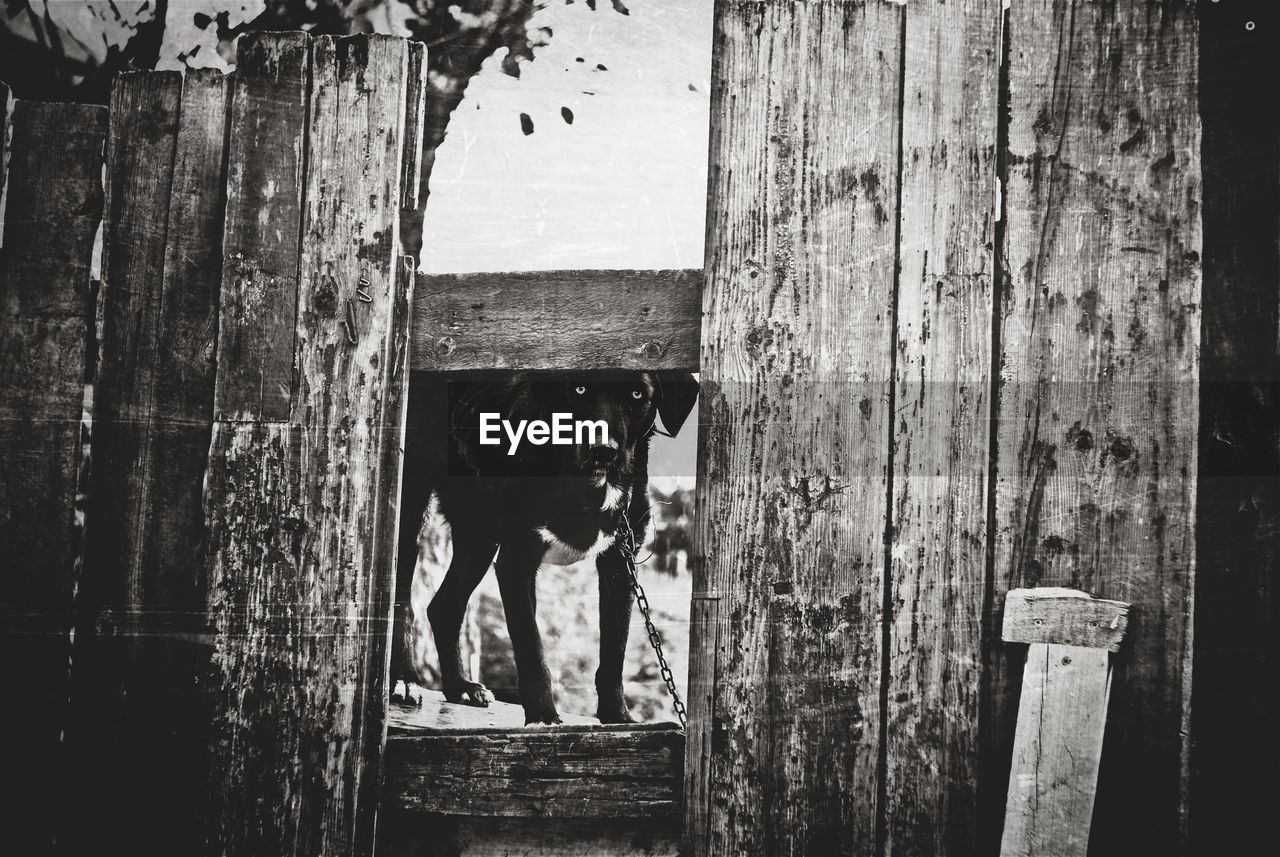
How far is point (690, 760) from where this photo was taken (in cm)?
181

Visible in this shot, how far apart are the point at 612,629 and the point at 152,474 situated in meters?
1.70

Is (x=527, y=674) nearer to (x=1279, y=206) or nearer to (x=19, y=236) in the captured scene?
(x=19, y=236)

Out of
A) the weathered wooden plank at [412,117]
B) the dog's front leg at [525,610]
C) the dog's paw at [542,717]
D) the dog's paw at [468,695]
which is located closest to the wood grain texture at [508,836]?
the dog's paw at [542,717]

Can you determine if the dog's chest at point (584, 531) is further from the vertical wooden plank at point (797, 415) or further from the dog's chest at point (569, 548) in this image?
the vertical wooden plank at point (797, 415)

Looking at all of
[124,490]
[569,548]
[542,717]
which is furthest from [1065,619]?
[124,490]

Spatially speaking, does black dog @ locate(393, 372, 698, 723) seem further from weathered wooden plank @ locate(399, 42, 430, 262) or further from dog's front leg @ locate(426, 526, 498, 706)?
weathered wooden plank @ locate(399, 42, 430, 262)

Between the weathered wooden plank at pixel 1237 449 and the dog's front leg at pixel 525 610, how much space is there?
1.77 m

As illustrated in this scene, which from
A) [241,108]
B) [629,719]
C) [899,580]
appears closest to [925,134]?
[899,580]

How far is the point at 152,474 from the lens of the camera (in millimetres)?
1993

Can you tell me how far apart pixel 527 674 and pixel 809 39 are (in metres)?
2.04

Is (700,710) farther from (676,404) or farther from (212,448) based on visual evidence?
(212,448)

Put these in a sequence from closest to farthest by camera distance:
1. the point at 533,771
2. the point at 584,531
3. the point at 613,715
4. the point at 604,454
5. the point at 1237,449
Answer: the point at 1237,449, the point at 533,771, the point at 604,454, the point at 613,715, the point at 584,531

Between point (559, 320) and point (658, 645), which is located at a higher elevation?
point (559, 320)

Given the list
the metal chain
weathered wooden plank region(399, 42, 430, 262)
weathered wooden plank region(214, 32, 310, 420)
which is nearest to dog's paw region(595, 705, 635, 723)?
the metal chain
